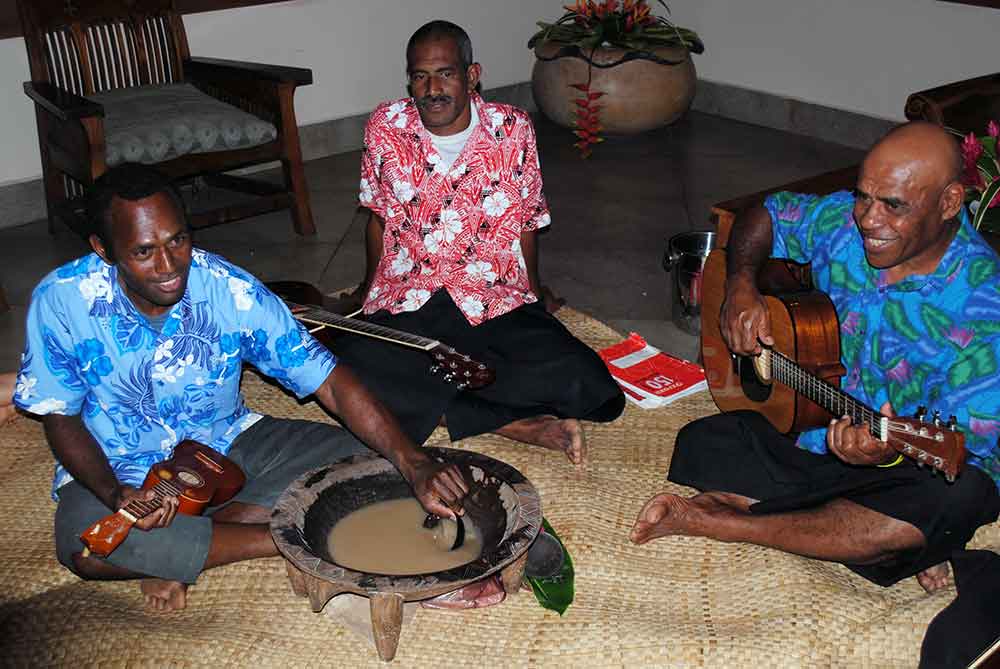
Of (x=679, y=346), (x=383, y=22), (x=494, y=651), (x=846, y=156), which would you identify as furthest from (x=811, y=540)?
(x=383, y=22)

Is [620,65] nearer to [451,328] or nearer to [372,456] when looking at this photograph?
[451,328]

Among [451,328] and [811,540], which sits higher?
[451,328]

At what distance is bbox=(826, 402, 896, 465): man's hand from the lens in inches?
98.3

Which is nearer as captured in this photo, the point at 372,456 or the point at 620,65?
the point at 372,456

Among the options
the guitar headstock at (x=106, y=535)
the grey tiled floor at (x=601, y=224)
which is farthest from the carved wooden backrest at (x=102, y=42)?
the guitar headstock at (x=106, y=535)

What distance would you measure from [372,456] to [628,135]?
15.5 ft

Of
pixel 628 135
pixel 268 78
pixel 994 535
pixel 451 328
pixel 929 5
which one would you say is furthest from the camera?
pixel 628 135

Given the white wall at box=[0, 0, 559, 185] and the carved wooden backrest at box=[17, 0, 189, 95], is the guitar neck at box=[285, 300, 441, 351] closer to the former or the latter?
the carved wooden backrest at box=[17, 0, 189, 95]

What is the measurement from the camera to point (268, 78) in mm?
5039

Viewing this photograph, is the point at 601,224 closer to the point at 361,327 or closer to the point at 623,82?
the point at 623,82

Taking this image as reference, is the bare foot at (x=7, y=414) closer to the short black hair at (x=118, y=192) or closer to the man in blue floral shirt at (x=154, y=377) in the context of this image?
the man in blue floral shirt at (x=154, y=377)

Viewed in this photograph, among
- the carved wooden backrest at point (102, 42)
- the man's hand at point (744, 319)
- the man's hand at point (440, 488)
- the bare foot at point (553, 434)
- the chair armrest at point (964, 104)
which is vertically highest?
the carved wooden backrest at point (102, 42)

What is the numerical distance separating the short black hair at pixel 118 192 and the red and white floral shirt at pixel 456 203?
3.67ft

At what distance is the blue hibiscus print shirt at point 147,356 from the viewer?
2.54 metres
